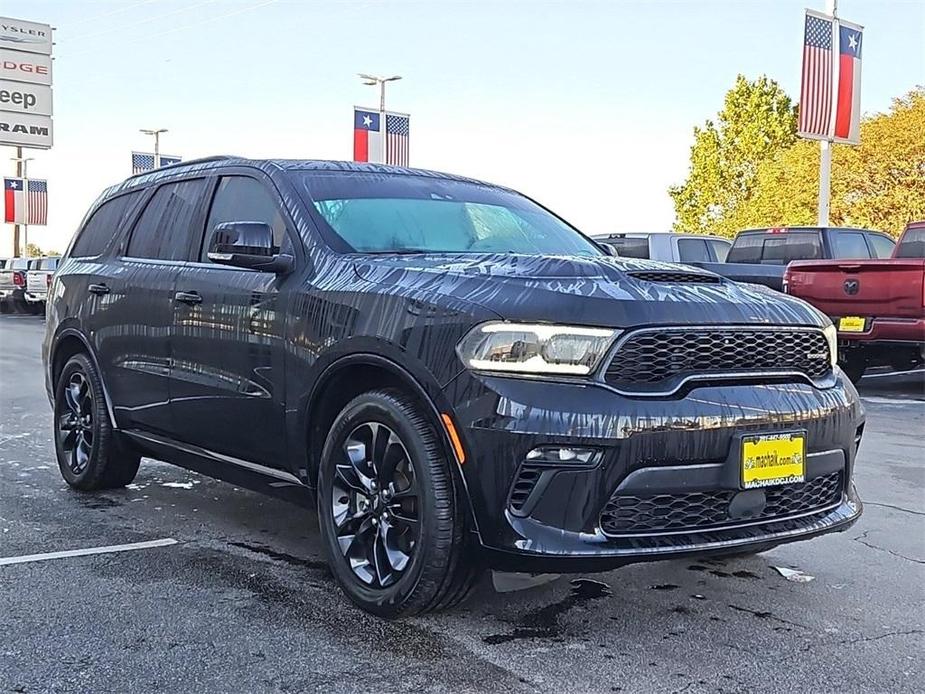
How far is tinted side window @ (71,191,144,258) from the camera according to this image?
6.04 meters

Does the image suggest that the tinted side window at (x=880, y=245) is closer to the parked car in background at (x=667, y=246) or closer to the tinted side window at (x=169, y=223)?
the parked car in background at (x=667, y=246)

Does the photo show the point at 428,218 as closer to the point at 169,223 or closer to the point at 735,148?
the point at 169,223

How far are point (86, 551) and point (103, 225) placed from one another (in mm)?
2227

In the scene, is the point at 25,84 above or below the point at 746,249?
above

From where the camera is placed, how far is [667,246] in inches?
631

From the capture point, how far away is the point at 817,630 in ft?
12.4

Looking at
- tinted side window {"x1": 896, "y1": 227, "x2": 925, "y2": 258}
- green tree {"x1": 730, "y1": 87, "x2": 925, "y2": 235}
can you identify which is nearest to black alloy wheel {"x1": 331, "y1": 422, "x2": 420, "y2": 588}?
tinted side window {"x1": 896, "y1": 227, "x2": 925, "y2": 258}

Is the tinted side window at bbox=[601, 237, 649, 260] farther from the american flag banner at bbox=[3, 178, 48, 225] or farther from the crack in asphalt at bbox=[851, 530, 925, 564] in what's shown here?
the american flag banner at bbox=[3, 178, 48, 225]

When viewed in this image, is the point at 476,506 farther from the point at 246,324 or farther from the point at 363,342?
the point at 246,324

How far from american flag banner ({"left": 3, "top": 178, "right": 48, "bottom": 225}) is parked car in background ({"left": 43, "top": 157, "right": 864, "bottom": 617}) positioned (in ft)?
151

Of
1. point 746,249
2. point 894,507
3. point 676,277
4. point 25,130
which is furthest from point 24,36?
point 676,277

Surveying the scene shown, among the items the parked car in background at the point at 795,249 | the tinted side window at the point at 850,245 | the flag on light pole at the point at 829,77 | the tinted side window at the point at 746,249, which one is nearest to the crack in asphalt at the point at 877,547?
the parked car in background at the point at 795,249

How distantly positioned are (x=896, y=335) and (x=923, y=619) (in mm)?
7264

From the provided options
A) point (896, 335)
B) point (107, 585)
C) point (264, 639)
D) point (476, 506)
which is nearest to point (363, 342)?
point (476, 506)
